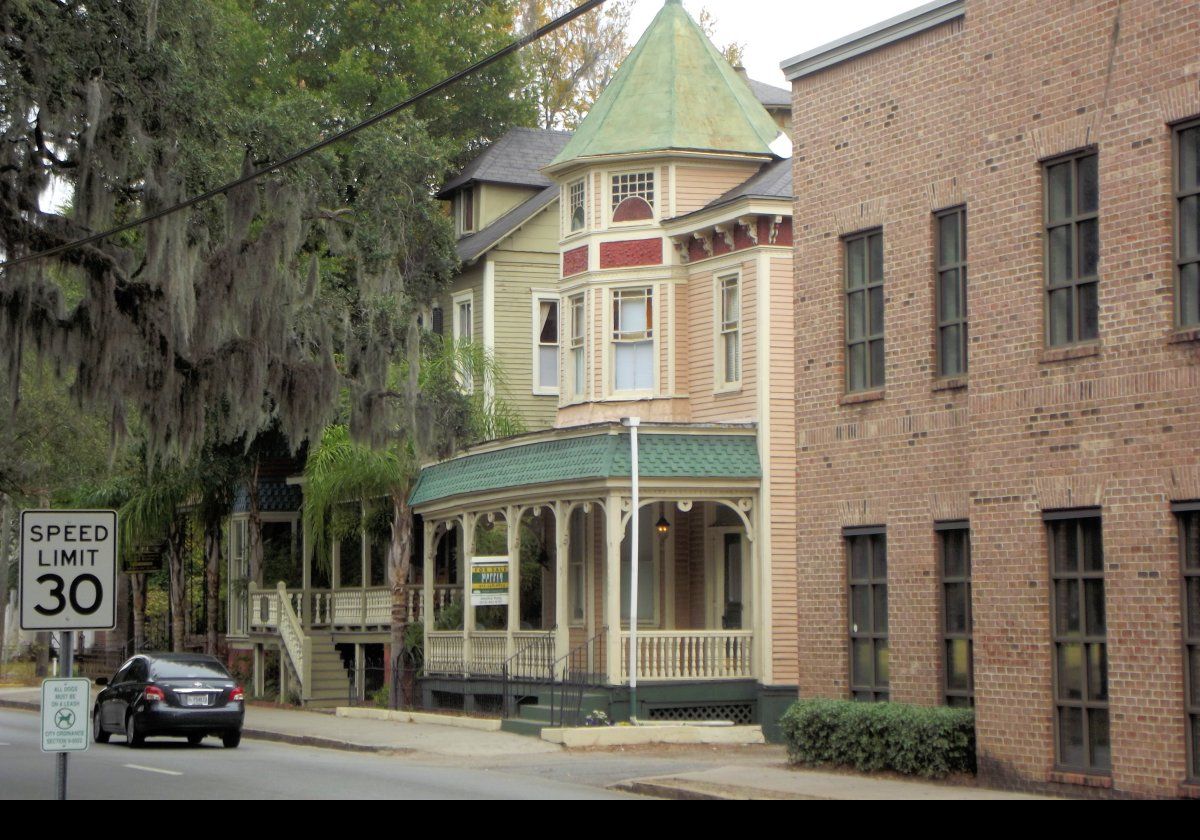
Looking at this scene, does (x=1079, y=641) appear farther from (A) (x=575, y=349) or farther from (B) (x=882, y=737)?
(A) (x=575, y=349)

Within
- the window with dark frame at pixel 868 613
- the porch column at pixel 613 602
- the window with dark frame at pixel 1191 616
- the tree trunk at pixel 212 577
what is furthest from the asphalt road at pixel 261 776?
the tree trunk at pixel 212 577

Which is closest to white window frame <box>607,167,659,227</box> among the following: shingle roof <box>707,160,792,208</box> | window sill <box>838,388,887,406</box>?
shingle roof <box>707,160,792,208</box>

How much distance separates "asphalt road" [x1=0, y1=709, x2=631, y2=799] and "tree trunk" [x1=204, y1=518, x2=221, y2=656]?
15.6 m

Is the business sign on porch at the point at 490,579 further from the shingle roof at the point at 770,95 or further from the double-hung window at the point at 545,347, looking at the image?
the shingle roof at the point at 770,95

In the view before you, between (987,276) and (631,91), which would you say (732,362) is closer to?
(631,91)

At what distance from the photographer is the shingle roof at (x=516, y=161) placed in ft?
131

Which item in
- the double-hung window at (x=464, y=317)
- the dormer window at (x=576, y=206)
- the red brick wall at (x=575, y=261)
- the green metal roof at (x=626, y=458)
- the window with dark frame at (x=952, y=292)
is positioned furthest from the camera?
the double-hung window at (x=464, y=317)

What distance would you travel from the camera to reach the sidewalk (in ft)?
60.3

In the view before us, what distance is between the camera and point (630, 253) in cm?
3200

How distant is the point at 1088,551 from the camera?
17.8 meters

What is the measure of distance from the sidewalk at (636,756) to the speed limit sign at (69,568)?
7580 millimetres

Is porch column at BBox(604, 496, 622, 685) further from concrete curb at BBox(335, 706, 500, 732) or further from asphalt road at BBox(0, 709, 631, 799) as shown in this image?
asphalt road at BBox(0, 709, 631, 799)

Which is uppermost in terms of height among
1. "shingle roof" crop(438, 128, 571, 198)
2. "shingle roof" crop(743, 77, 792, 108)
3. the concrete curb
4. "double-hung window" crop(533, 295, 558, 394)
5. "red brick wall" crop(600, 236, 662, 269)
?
"shingle roof" crop(743, 77, 792, 108)

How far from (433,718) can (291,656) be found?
8326 millimetres
